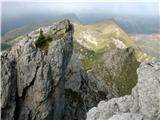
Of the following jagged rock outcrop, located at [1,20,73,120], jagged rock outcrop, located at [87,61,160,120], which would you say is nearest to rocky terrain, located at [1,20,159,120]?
jagged rock outcrop, located at [1,20,73,120]

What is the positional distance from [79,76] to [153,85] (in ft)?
167

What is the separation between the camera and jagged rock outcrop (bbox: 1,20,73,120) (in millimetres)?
71312

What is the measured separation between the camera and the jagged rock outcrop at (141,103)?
52.2 meters

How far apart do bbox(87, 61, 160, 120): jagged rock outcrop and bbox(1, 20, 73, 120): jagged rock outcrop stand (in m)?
18.7

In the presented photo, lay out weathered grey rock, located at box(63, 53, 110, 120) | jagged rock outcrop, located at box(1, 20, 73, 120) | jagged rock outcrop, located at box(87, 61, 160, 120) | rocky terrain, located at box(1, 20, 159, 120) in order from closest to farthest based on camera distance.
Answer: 1. jagged rock outcrop, located at box(87, 61, 160, 120)
2. jagged rock outcrop, located at box(1, 20, 73, 120)
3. rocky terrain, located at box(1, 20, 159, 120)
4. weathered grey rock, located at box(63, 53, 110, 120)

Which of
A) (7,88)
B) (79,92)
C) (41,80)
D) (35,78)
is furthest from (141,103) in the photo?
(79,92)

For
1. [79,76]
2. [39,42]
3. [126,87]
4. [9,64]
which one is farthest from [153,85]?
[126,87]

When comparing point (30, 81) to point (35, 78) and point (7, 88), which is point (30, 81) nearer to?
point (35, 78)

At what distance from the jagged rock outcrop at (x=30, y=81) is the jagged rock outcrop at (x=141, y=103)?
61.3 ft

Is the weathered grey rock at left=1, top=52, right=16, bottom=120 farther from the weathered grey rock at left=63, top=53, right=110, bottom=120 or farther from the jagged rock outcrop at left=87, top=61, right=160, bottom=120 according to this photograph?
the weathered grey rock at left=63, top=53, right=110, bottom=120

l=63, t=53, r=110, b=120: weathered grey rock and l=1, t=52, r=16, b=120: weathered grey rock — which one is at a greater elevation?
l=1, t=52, r=16, b=120: weathered grey rock

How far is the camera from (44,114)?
78375 mm

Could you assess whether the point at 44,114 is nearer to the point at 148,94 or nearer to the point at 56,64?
the point at 56,64

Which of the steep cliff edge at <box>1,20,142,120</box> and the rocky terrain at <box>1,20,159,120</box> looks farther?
the steep cliff edge at <box>1,20,142,120</box>
